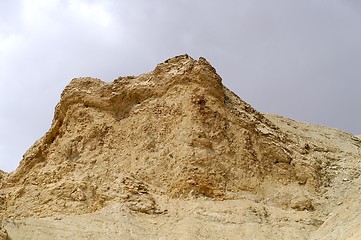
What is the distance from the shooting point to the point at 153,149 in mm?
27938

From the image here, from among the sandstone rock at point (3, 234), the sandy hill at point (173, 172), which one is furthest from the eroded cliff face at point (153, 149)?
the sandstone rock at point (3, 234)

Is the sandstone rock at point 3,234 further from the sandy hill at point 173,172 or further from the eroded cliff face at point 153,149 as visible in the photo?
the eroded cliff face at point 153,149

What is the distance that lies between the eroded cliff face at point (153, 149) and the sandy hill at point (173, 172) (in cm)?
5

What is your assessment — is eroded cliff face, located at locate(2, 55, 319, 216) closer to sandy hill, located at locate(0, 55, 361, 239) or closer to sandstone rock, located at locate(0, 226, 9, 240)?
sandy hill, located at locate(0, 55, 361, 239)

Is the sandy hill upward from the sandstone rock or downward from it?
upward

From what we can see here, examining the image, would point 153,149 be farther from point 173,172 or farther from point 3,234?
point 3,234

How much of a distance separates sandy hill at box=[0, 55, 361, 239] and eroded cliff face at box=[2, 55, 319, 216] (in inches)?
2.1

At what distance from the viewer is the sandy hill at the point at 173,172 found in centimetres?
2261

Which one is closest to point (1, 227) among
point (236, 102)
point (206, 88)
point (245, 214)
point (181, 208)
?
point (181, 208)

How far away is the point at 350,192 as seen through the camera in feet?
86.9

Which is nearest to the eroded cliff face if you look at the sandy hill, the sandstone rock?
the sandy hill

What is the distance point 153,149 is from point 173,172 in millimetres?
2201

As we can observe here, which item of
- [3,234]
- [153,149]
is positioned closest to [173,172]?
[153,149]

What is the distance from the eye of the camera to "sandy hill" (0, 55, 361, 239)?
22609 mm
